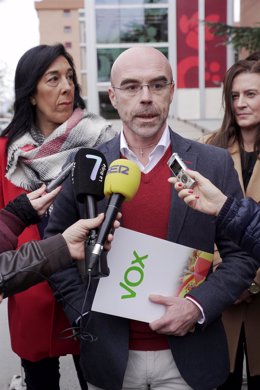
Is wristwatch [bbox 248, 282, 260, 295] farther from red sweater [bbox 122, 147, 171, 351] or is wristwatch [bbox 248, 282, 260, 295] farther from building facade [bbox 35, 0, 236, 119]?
building facade [bbox 35, 0, 236, 119]

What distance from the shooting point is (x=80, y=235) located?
1678 millimetres

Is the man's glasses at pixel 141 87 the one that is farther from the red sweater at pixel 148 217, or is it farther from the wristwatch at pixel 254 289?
the wristwatch at pixel 254 289

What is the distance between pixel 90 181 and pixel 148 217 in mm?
333

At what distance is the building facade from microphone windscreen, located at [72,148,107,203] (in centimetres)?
1361

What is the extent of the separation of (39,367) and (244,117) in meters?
1.64

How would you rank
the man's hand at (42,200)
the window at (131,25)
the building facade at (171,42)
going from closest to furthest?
the man's hand at (42,200) < the building facade at (171,42) < the window at (131,25)

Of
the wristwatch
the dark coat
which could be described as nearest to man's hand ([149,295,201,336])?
the dark coat

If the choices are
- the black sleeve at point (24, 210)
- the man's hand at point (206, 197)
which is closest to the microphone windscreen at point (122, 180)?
the man's hand at point (206, 197)

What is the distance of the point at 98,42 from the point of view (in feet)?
51.8

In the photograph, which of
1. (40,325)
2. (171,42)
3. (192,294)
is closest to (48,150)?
(40,325)

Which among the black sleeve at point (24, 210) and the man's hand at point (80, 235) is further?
the black sleeve at point (24, 210)

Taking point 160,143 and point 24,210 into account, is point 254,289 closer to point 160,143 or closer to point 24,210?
point 160,143

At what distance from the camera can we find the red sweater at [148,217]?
6.27ft

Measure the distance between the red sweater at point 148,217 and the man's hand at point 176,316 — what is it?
0.29 ft
